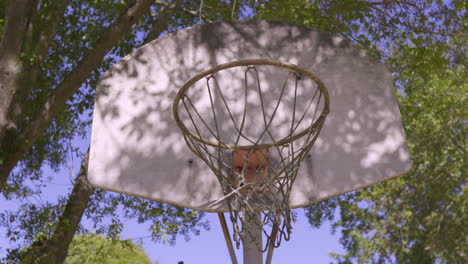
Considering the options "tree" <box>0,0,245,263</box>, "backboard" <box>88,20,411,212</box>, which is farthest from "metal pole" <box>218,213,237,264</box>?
"tree" <box>0,0,245,263</box>

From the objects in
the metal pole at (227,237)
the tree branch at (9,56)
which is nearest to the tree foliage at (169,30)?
the tree branch at (9,56)

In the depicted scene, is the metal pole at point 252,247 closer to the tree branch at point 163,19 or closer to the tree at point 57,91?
the tree at point 57,91

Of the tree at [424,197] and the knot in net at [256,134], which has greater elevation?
the tree at [424,197]

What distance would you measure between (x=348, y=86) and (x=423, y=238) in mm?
9235

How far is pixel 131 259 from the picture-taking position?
1556 cm

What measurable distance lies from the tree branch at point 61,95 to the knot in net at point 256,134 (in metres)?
1.98

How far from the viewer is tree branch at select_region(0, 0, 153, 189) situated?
18.8ft

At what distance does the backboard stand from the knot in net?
0.09 feet

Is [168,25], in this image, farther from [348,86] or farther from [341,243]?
[341,243]

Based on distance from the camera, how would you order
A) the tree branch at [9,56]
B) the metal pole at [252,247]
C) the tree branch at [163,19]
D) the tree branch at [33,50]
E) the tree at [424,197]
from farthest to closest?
the tree at [424,197] < the tree branch at [163,19] < the tree branch at [33,50] < the tree branch at [9,56] < the metal pole at [252,247]

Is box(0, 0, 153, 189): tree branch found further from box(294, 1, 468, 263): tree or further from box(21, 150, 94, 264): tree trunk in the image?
box(294, 1, 468, 263): tree

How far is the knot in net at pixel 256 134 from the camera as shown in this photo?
12.4 feet

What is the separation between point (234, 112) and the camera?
4.32m

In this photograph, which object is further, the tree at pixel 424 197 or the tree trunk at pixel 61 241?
the tree at pixel 424 197
